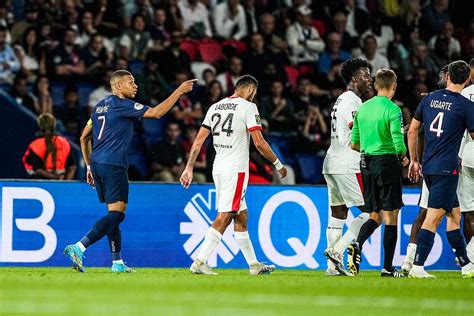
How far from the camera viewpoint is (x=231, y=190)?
41.8ft

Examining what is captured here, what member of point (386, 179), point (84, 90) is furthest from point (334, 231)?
point (84, 90)

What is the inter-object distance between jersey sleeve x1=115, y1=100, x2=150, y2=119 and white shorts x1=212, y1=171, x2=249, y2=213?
107 centimetres

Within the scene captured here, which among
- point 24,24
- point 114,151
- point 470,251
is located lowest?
point 470,251

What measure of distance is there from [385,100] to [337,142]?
100 cm

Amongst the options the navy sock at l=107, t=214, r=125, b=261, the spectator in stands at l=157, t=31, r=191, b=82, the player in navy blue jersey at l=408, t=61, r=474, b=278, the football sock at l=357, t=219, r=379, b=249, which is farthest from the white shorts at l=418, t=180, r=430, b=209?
the spectator in stands at l=157, t=31, r=191, b=82

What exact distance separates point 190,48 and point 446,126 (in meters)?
9.29

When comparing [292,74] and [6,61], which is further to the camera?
[292,74]

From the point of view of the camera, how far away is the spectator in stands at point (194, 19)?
827 inches

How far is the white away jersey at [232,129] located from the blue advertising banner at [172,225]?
236 centimetres

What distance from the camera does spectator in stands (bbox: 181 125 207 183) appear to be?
18195mm

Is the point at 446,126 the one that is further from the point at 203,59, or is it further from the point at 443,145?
the point at 203,59

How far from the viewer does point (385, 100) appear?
488 inches

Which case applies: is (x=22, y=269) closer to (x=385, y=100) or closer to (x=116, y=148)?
(x=116, y=148)

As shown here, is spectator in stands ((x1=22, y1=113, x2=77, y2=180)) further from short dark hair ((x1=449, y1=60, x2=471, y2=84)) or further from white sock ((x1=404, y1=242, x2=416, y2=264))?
short dark hair ((x1=449, y1=60, x2=471, y2=84))
